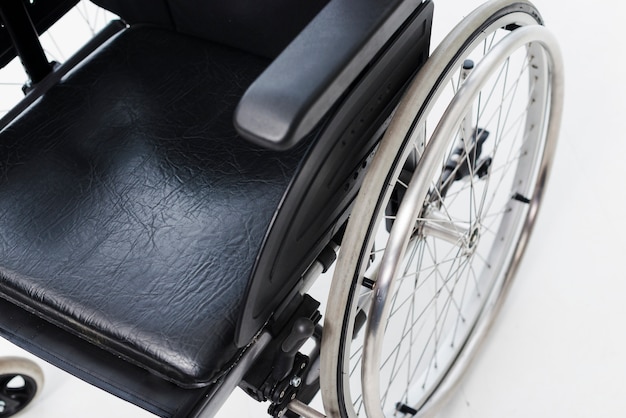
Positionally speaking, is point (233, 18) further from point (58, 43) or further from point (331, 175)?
point (58, 43)

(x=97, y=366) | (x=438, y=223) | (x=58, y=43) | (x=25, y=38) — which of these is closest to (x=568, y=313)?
(x=438, y=223)

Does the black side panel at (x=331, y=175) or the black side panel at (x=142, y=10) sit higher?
the black side panel at (x=142, y=10)

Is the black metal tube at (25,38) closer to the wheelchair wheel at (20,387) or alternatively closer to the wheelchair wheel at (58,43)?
the wheelchair wheel at (20,387)

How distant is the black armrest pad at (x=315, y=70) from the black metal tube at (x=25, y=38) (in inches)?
26.0

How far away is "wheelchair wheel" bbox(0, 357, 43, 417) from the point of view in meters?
1.59

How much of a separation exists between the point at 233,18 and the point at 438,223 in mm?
482

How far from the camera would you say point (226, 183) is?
1226mm

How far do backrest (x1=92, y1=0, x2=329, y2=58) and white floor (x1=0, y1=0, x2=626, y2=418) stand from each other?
2.42ft

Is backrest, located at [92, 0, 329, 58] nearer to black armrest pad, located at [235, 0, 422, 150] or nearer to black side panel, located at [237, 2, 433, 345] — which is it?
black side panel, located at [237, 2, 433, 345]

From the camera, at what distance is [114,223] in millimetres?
1195

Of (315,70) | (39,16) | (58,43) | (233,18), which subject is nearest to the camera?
(315,70)

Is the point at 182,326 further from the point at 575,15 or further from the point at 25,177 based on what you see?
the point at 575,15

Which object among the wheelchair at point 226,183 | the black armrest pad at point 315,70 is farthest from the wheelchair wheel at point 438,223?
the black armrest pad at point 315,70

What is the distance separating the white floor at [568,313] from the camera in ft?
5.42
